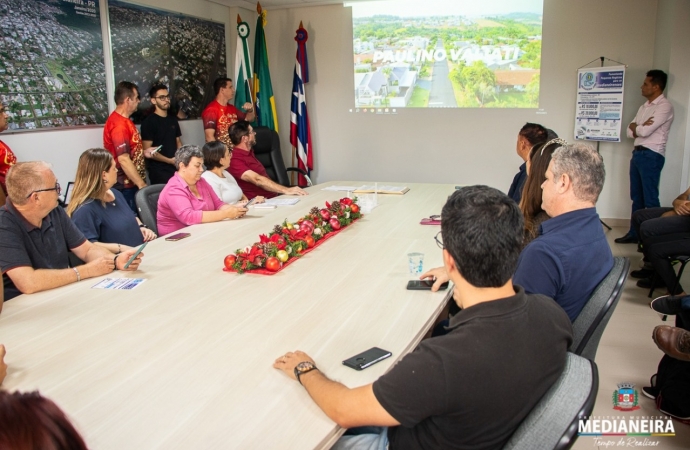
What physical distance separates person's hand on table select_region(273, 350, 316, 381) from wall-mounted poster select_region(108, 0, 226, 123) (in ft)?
13.5

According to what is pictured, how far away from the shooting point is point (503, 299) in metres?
1.28

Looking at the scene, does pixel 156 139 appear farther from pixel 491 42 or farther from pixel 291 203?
pixel 491 42

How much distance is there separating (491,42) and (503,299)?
18.9 ft

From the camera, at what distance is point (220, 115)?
5.90 meters

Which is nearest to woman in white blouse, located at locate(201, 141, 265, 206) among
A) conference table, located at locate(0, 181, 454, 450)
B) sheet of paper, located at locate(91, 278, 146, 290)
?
conference table, located at locate(0, 181, 454, 450)

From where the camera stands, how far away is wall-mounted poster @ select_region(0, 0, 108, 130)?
155 inches

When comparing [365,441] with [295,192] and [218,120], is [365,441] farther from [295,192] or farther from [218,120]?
[218,120]

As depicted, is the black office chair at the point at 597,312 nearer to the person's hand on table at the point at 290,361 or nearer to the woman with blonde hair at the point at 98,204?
the person's hand on table at the point at 290,361

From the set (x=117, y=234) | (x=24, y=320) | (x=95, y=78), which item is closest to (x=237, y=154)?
(x=95, y=78)

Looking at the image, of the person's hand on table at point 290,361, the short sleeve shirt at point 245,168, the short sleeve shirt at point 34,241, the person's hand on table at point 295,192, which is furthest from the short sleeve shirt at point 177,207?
the person's hand on table at point 290,361

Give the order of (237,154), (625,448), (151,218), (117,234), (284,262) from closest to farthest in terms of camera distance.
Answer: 1. (625,448)
2. (284,262)
3. (117,234)
4. (151,218)
5. (237,154)

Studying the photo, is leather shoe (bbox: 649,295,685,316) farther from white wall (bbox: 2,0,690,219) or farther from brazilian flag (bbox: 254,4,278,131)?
brazilian flag (bbox: 254,4,278,131)

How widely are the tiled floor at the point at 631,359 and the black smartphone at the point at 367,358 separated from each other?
4.03 feet

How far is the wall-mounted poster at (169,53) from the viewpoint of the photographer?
5.01 m
